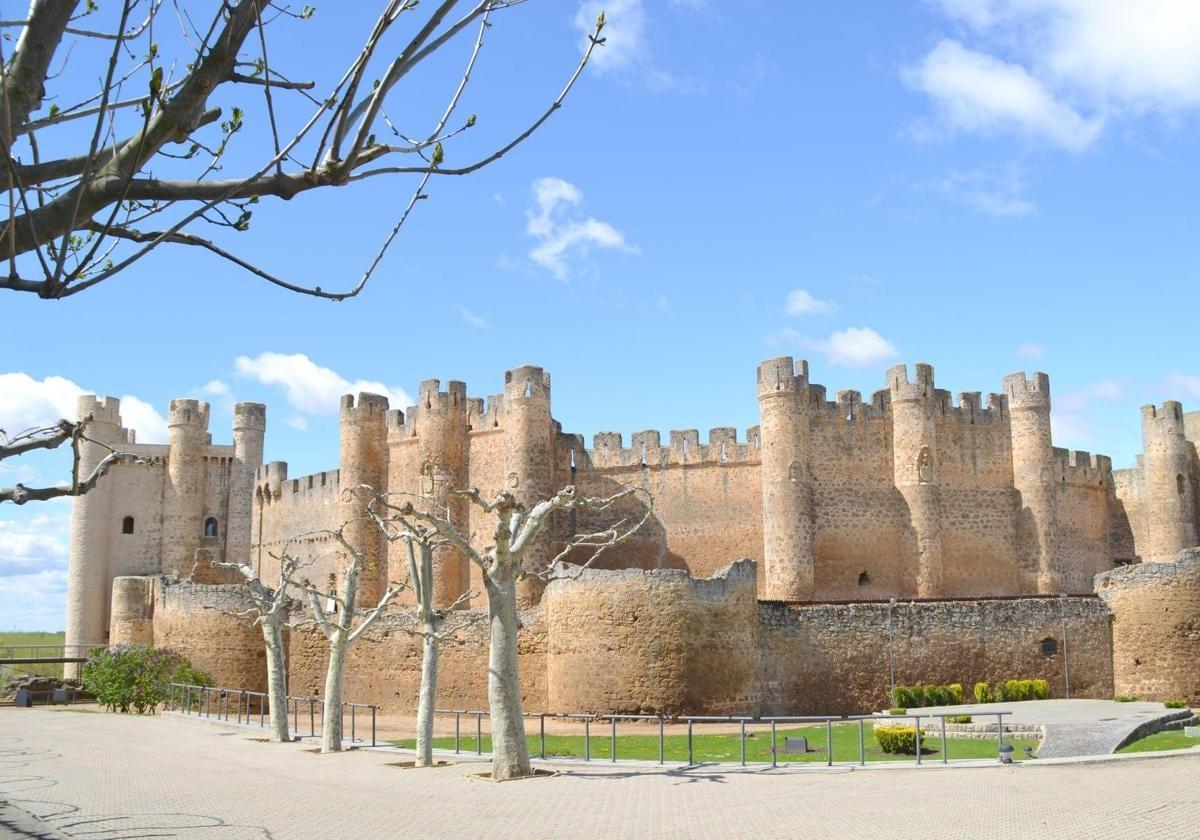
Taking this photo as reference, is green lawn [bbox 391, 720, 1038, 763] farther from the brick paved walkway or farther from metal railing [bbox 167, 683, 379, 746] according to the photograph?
metal railing [bbox 167, 683, 379, 746]

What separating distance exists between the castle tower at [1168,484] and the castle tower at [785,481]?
13830 mm

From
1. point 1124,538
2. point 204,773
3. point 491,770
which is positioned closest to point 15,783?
point 204,773

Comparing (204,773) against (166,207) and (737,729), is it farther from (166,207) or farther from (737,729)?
(166,207)

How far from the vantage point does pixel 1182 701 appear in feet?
87.8

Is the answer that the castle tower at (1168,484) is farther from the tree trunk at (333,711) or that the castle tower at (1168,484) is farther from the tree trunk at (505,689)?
the tree trunk at (505,689)

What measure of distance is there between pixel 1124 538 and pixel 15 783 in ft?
126

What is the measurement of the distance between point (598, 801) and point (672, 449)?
2709cm

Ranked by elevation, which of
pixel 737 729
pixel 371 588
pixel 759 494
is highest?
pixel 759 494

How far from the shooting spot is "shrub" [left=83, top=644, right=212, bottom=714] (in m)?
30.9

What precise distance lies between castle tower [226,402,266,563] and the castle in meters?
→ 0.14

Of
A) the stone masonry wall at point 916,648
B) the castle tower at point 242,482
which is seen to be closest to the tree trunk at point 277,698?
the stone masonry wall at point 916,648

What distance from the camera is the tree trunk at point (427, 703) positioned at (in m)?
18.5

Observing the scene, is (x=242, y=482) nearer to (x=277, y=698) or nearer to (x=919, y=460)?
(x=919, y=460)

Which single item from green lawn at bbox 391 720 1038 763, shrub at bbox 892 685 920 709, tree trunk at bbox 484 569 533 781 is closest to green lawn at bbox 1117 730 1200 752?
green lawn at bbox 391 720 1038 763
